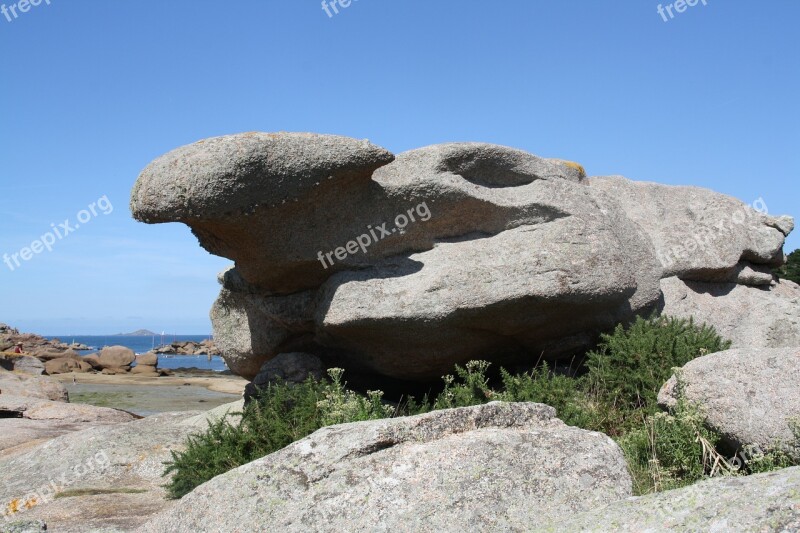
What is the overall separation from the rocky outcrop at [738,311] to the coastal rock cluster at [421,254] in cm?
3

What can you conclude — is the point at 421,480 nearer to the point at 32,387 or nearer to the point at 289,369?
the point at 289,369

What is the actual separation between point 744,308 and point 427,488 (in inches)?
353

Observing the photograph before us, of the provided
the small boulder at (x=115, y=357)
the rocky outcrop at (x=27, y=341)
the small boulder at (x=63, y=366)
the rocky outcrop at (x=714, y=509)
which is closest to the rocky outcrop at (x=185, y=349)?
the rocky outcrop at (x=27, y=341)

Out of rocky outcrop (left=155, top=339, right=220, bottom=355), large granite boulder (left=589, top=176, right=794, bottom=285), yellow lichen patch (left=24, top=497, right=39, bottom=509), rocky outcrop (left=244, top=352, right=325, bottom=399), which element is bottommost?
rocky outcrop (left=155, top=339, right=220, bottom=355)

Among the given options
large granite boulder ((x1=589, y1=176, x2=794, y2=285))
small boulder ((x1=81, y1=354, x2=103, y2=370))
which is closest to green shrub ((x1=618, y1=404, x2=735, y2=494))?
large granite boulder ((x1=589, y1=176, x2=794, y2=285))

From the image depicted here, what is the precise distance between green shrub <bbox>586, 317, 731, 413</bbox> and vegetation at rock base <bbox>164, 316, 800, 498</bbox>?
0.01 m

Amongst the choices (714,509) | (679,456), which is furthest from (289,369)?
(714,509)

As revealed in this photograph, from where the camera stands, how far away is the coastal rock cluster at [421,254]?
29.2ft

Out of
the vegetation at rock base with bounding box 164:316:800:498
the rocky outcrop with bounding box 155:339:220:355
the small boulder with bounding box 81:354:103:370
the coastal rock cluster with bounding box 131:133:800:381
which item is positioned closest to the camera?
the vegetation at rock base with bounding box 164:316:800:498

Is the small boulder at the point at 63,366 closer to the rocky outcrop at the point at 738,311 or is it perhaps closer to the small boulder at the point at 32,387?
the small boulder at the point at 32,387

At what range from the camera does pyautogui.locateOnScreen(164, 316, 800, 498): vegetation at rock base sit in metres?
6.06

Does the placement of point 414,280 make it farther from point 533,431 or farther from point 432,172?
point 533,431

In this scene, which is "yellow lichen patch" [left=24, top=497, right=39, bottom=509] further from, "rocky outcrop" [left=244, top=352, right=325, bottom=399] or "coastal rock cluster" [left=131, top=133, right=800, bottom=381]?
"coastal rock cluster" [left=131, top=133, right=800, bottom=381]

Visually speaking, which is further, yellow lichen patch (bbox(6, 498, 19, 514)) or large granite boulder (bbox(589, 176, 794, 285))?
large granite boulder (bbox(589, 176, 794, 285))
